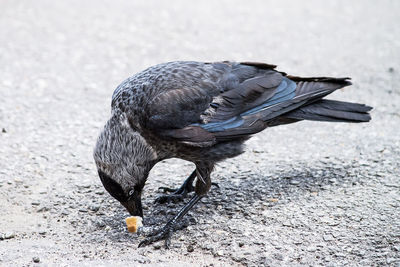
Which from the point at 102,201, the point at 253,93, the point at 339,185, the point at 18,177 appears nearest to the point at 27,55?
the point at 18,177

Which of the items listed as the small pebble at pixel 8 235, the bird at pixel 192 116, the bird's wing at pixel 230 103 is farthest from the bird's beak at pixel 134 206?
the small pebble at pixel 8 235

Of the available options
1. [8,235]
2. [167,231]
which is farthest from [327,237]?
[8,235]

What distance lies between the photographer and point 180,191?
4883 millimetres

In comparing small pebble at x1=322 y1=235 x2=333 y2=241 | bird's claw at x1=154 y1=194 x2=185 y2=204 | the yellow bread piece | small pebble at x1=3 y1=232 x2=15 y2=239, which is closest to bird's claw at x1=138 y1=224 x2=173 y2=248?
the yellow bread piece

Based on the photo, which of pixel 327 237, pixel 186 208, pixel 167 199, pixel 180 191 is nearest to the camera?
pixel 327 237

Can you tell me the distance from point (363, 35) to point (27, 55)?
5.17 meters

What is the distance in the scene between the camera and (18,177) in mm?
5008

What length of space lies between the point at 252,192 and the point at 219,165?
0.64 metres

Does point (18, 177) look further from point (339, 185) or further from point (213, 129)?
point (339, 185)

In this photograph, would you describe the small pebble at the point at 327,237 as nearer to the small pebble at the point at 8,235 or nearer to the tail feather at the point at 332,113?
the tail feather at the point at 332,113

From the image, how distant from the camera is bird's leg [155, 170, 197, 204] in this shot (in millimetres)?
4758

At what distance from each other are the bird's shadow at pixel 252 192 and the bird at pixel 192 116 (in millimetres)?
154

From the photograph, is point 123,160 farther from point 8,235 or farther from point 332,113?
point 332,113

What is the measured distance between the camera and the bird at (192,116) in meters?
4.22
